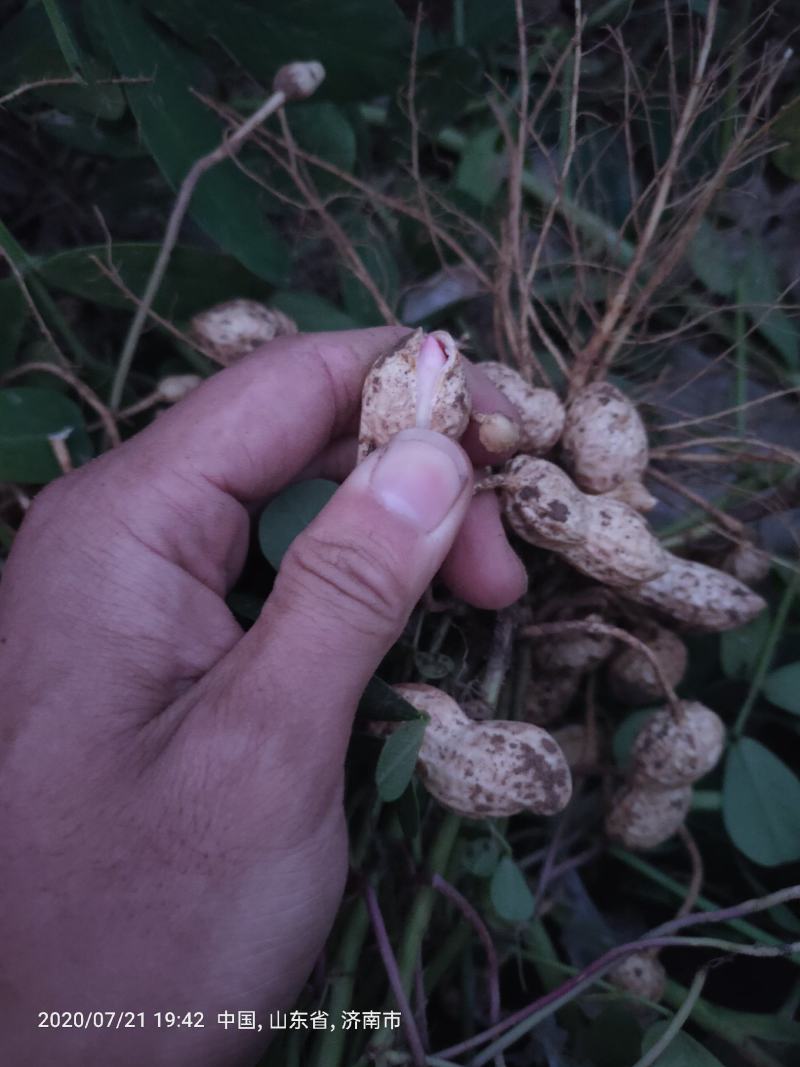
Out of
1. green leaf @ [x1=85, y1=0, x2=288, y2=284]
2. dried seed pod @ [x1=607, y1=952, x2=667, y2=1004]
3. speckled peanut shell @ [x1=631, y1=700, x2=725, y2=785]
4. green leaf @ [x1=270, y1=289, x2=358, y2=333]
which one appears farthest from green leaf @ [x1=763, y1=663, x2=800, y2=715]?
green leaf @ [x1=85, y1=0, x2=288, y2=284]

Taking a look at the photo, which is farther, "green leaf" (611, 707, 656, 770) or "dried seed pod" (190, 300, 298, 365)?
"green leaf" (611, 707, 656, 770)

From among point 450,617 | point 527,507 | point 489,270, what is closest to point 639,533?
point 527,507

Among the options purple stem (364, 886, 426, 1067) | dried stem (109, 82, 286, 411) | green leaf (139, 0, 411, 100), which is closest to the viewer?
purple stem (364, 886, 426, 1067)

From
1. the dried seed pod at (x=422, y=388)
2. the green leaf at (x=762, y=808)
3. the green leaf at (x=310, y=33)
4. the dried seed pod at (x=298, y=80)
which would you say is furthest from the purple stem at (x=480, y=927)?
the green leaf at (x=310, y=33)

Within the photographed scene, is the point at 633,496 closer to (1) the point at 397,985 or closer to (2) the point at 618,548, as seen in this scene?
(2) the point at 618,548

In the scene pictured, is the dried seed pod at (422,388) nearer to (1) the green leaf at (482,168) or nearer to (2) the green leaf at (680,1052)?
(1) the green leaf at (482,168)

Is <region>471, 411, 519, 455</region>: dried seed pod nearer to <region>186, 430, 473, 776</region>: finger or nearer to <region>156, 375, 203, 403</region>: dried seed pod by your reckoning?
<region>186, 430, 473, 776</region>: finger
